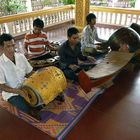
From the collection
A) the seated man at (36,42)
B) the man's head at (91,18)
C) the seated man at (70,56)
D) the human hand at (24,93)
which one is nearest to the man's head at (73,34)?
the seated man at (70,56)

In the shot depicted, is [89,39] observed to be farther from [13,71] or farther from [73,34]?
[13,71]

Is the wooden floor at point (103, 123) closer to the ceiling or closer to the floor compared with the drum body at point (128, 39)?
closer to the floor

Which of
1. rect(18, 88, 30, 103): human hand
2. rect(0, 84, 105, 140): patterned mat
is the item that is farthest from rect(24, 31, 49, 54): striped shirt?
rect(18, 88, 30, 103): human hand

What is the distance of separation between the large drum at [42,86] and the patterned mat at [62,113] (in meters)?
0.25

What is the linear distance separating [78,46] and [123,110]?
1.08m

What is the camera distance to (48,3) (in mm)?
7090

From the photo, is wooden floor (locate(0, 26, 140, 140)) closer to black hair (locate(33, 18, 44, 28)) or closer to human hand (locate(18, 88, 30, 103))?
human hand (locate(18, 88, 30, 103))

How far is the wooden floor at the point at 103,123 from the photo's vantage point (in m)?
1.80

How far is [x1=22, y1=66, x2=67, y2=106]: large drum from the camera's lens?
5.79 ft

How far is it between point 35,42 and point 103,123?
167 centimetres

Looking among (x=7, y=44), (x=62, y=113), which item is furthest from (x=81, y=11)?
(x=7, y=44)

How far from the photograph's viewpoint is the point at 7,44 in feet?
5.39

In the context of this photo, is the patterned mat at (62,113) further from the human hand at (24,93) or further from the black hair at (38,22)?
the black hair at (38,22)

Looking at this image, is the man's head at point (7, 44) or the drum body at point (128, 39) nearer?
the man's head at point (7, 44)
